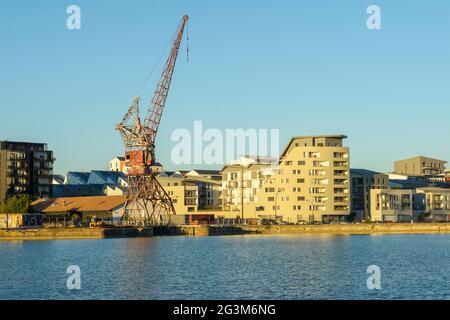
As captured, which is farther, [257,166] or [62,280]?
[257,166]

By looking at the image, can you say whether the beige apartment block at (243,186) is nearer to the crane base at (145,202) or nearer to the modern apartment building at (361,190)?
the modern apartment building at (361,190)

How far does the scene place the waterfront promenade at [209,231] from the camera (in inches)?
5202

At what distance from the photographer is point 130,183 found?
151 meters

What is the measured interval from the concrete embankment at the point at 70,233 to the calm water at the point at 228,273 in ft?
114

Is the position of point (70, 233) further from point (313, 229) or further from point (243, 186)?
point (243, 186)

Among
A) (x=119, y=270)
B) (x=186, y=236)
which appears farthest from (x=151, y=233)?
(x=119, y=270)

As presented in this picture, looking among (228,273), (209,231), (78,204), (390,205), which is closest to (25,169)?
(78,204)

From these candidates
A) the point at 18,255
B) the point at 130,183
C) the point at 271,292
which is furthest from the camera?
the point at 130,183

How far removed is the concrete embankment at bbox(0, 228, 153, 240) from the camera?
431ft

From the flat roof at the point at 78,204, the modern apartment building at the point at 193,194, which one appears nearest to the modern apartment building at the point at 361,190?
the modern apartment building at the point at 193,194

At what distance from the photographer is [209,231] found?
144m

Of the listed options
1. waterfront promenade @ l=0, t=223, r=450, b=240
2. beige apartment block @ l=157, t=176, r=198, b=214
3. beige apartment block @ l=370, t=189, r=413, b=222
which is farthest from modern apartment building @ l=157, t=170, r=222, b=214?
beige apartment block @ l=370, t=189, r=413, b=222
